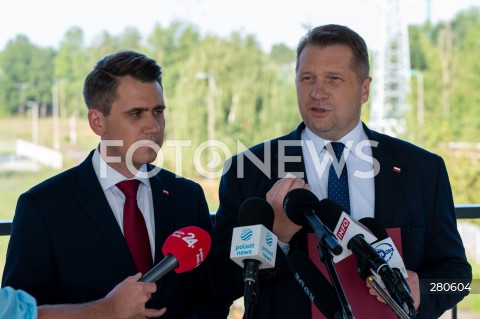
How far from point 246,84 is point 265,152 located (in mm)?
37590

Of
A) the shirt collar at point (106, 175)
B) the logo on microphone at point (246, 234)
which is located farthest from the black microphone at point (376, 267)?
the shirt collar at point (106, 175)

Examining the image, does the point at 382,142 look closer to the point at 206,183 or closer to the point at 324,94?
the point at 324,94

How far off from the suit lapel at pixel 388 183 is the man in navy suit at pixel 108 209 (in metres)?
0.59

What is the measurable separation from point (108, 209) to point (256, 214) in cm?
72

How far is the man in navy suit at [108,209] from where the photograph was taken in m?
2.22

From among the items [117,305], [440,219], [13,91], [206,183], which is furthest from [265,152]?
[13,91]

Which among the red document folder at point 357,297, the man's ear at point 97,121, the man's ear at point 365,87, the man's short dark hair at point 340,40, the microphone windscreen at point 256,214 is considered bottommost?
the red document folder at point 357,297

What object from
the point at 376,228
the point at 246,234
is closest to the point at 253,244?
the point at 246,234

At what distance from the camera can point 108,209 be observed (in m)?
2.31

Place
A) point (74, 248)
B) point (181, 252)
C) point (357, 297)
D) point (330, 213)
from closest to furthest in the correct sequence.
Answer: point (330, 213) → point (181, 252) → point (357, 297) → point (74, 248)

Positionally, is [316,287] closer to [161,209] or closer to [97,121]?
[161,209]

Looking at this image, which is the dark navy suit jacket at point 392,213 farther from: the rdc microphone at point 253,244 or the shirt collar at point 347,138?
the rdc microphone at point 253,244

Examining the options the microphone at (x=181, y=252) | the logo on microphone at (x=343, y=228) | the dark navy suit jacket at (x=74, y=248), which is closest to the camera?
the logo on microphone at (x=343, y=228)

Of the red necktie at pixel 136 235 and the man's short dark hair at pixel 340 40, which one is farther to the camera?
the man's short dark hair at pixel 340 40
